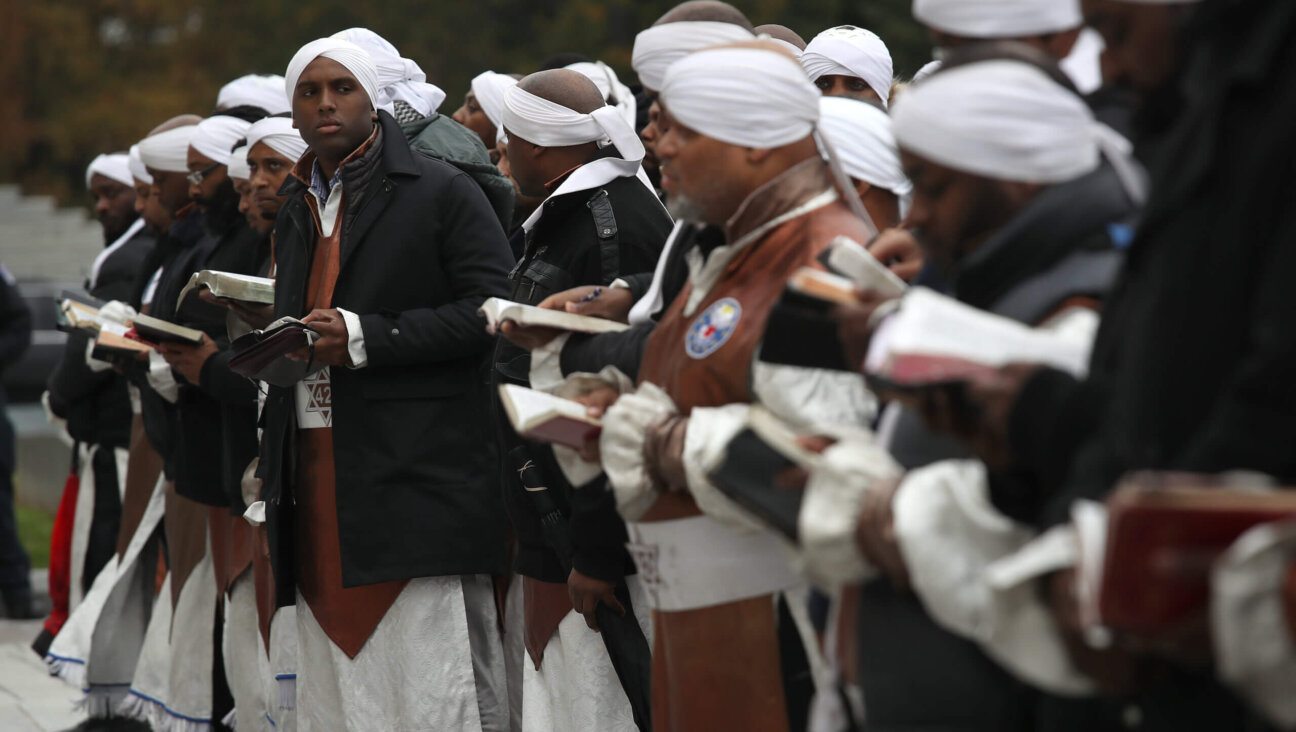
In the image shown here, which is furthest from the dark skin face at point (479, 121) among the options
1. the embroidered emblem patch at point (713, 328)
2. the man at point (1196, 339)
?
the man at point (1196, 339)

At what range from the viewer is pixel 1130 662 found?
7.51ft

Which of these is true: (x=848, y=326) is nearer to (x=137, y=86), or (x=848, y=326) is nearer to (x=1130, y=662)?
(x=1130, y=662)

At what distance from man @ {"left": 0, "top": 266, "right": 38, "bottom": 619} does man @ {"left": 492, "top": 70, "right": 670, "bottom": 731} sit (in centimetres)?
592

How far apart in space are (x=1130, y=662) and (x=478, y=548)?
357cm

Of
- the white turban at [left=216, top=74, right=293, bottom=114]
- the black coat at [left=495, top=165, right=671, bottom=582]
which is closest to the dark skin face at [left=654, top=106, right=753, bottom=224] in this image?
the black coat at [left=495, top=165, right=671, bottom=582]

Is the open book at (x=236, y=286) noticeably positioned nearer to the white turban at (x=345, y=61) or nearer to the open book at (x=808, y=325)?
the white turban at (x=345, y=61)

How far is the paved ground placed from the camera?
8.09 meters

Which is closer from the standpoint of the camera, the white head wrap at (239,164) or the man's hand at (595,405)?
the man's hand at (595,405)

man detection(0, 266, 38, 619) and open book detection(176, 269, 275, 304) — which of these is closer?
open book detection(176, 269, 275, 304)

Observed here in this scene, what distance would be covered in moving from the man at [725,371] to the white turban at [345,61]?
210 cm

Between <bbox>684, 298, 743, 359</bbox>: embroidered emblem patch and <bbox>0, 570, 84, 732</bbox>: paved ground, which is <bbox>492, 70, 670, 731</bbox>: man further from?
<bbox>0, 570, 84, 732</bbox>: paved ground

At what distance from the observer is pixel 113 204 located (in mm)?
9672

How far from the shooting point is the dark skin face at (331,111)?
5637 millimetres

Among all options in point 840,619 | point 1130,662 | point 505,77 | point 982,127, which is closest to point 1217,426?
point 1130,662
